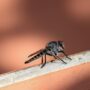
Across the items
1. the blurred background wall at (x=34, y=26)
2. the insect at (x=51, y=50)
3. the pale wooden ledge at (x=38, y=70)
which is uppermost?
the blurred background wall at (x=34, y=26)

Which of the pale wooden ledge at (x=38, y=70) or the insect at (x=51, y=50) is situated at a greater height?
the insect at (x=51, y=50)

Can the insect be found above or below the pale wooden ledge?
above

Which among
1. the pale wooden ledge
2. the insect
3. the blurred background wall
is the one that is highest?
the blurred background wall

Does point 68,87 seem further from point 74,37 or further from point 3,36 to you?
point 3,36

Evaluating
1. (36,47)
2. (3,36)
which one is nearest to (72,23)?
(36,47)
